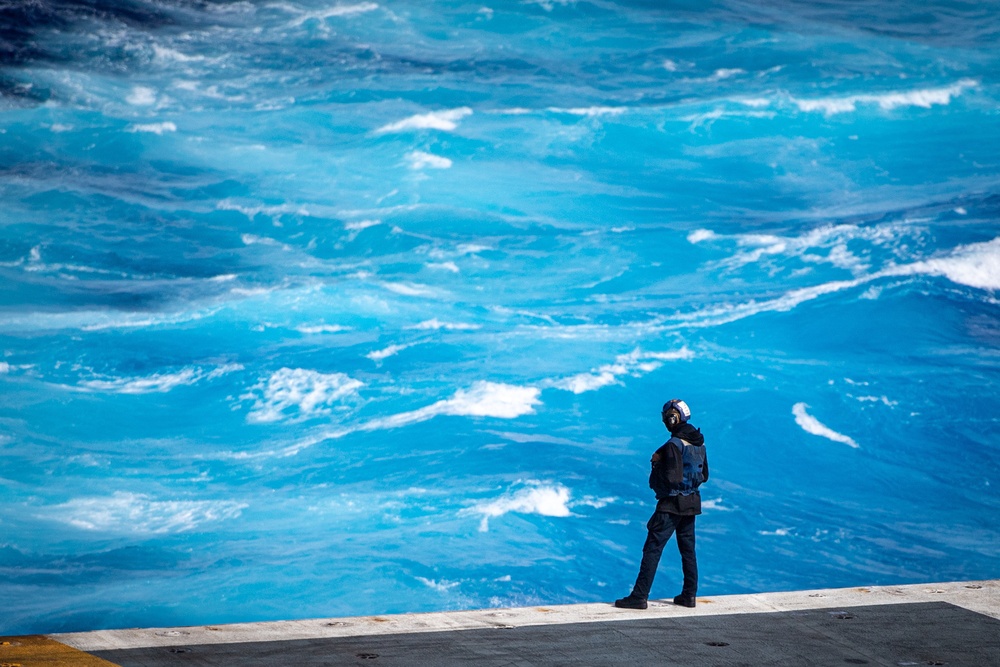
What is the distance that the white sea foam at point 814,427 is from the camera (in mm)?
10633

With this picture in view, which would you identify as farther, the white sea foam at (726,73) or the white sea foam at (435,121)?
the white sea foam at (726,73)

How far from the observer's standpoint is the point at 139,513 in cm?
937

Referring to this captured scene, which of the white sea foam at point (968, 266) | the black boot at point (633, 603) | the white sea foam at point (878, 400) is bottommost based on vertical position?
the black boot at point (633, 603)

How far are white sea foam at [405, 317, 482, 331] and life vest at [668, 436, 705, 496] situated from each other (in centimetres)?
527

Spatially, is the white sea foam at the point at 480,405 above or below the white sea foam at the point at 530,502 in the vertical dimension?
above

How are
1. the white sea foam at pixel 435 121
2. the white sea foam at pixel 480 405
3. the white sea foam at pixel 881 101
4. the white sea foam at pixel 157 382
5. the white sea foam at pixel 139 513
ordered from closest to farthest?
the white sea foam at pixel 139 513 < the white sea foam at pixel 480 405 < the white sea foam at pixel 157 382 < the white sea foam at pixel 435 121 < the white sea foam at pixel 881 101

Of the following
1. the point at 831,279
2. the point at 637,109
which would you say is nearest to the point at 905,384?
the point at 831,279

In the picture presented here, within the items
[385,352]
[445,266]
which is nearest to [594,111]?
[445,266]

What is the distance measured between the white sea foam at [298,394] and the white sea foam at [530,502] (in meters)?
2.10

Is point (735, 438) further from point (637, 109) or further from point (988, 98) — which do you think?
Answer: point (988, 98)

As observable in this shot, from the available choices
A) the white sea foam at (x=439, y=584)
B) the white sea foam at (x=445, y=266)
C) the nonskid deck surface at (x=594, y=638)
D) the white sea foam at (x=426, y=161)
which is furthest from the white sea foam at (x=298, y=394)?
the nonskid deck surface at (x=594, y=638)

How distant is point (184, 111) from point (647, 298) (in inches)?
203

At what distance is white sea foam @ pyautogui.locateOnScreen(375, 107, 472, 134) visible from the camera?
11.6m

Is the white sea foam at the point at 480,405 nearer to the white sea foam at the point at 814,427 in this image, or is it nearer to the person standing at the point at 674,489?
the white sea foam at the point at 814,427
